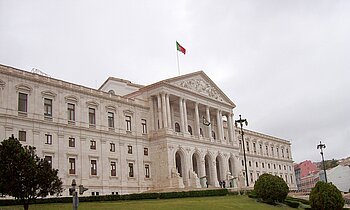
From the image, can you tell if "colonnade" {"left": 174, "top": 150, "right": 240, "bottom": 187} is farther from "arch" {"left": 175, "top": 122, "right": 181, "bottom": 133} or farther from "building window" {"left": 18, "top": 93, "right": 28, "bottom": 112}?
"building window" {"left": 18, "top": 93, "right": 28, "bottom": 112}

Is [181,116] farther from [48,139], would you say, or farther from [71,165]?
[48,139]

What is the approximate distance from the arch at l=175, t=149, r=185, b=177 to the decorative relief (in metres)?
10.7

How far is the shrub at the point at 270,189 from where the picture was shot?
46.6 meters

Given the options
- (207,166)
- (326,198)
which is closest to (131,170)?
(207,166)

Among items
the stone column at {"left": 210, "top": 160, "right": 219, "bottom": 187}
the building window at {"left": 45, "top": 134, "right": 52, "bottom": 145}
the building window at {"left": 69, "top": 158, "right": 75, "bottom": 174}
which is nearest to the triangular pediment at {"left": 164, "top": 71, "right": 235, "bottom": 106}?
the stone column at {"left": 210, "top": 160, "right": 219, "bottom": 187}

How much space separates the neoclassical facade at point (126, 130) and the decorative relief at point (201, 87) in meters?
0.18

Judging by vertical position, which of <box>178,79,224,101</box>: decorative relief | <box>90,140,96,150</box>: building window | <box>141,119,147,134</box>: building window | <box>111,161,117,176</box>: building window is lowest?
<box>111,161,117,176</box>: building window

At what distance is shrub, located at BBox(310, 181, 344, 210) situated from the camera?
135ft

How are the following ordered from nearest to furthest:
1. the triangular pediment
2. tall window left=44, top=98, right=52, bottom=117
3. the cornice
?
the cornice
tall window left=44, top=98, right=52, bottom=117
the triangular pediment

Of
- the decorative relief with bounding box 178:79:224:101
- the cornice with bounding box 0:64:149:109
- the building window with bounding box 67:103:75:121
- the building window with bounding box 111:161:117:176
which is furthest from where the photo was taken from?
the decorative relief with bounding box 178:79:224:101

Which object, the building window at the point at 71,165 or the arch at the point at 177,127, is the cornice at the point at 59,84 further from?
the building window at the point at 71,165

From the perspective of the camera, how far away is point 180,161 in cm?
6631

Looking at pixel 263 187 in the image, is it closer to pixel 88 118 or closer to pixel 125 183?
pixel 125 183

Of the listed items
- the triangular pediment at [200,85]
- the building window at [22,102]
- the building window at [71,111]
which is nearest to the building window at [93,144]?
the building window at [71,111]
